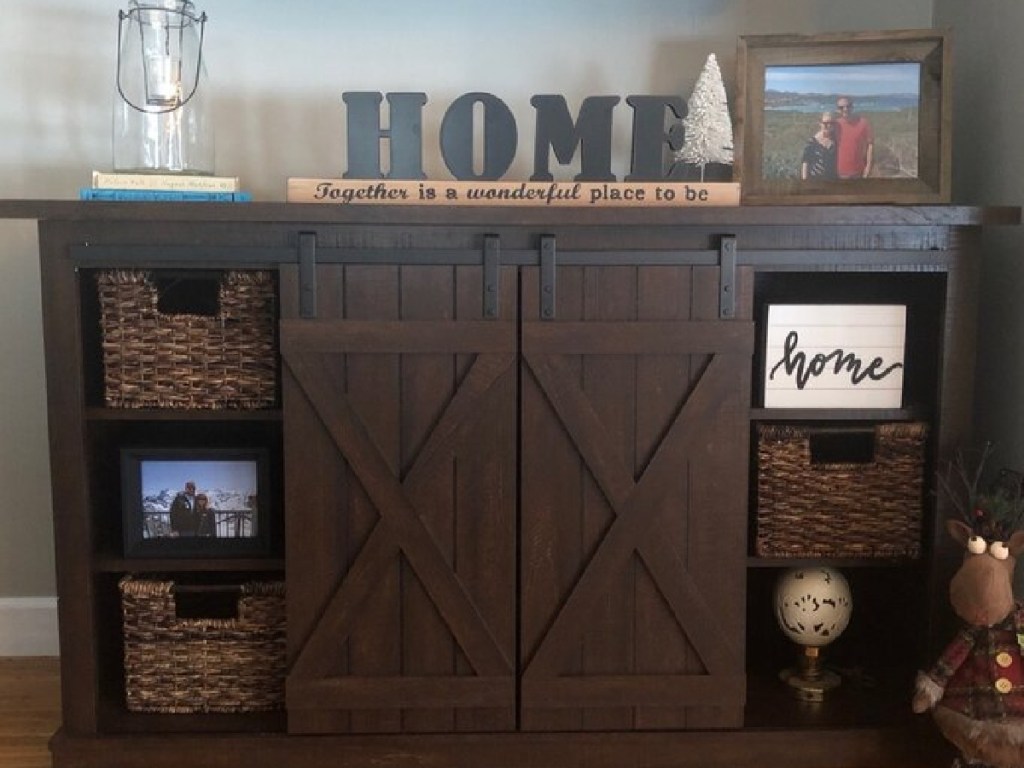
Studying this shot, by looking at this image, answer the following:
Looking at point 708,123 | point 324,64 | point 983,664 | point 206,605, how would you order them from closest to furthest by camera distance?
point 983,664 → point 708,123 → point 206,605 → point 324,64

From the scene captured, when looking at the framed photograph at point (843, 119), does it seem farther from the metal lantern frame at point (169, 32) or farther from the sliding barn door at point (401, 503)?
the metal lantern frame at point (169, 32)

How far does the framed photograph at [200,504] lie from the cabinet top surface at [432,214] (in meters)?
0.44

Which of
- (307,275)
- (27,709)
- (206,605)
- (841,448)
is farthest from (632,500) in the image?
(27,709)

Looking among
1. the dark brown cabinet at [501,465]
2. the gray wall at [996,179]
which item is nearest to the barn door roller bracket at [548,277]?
the dark brown cabinet at [501,465]

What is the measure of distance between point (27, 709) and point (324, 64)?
1479mm

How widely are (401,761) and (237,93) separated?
1.42 metres

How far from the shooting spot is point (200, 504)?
1812mm

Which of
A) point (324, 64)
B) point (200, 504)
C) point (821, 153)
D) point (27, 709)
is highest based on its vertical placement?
point (324, 64)

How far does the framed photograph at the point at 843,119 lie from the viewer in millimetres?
1907

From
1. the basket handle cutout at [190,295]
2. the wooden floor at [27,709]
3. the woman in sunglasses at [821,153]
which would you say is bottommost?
the wooden floor at [27,709]

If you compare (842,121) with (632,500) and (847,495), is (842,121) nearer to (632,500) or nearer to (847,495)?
(847,495)

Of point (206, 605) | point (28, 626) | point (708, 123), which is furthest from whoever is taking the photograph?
point (28, 626)

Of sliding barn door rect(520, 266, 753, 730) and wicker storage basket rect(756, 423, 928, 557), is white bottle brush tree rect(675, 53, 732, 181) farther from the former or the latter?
wicker storage basket rect(756, 423, 928, 557)

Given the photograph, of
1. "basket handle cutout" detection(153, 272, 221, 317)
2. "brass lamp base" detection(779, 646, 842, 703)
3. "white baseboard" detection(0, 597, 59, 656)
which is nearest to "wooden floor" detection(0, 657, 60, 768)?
"white baseboard" detection(0, 597, 59, 656)
